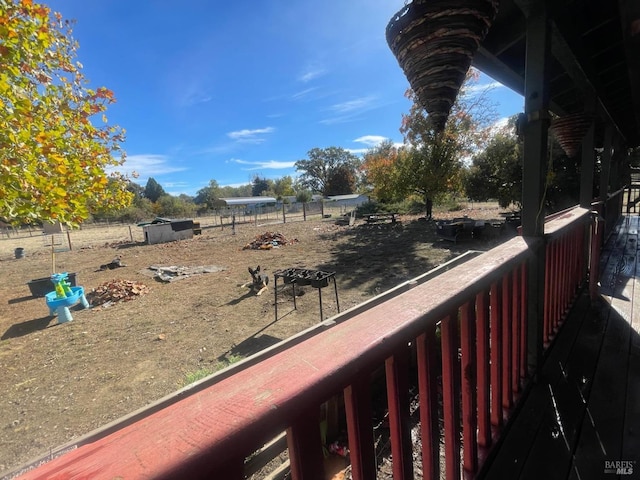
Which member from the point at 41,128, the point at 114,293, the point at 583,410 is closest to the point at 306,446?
the point at 583,410

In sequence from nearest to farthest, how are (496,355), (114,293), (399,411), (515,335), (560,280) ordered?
(399,411) → (496,355) → (515,335) → (560,280) → (114,293)

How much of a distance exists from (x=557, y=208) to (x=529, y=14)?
1329cm

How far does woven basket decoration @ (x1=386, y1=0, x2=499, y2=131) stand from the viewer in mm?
990

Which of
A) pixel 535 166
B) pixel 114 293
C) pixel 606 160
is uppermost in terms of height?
pixel 606 160

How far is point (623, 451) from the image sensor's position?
1.41 m

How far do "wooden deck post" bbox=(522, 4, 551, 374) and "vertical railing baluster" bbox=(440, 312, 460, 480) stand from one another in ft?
3.51

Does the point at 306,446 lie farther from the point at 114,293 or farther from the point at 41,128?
the point at 114,293

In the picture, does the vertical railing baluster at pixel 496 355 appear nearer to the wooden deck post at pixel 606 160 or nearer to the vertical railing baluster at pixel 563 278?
the vertical railing baluster at pixel 563 278

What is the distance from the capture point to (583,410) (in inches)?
65.9

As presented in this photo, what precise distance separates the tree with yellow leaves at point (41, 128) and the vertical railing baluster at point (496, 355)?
3.76 meters

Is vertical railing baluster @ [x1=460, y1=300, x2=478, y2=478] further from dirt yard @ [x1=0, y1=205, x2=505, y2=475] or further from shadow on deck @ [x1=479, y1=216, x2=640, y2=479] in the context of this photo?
dirt yard @ [x1=0, y1=205, x2=505, y2=475]

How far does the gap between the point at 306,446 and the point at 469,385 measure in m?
0.89

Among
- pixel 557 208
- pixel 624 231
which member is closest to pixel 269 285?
pixel 624 231

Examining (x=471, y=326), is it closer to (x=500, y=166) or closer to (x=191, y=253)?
(x=191, y=253)
